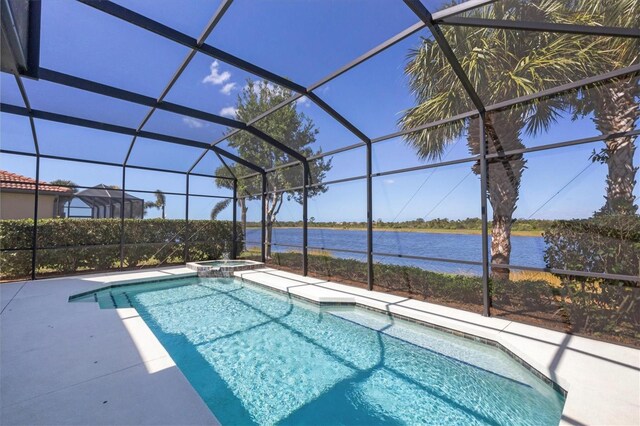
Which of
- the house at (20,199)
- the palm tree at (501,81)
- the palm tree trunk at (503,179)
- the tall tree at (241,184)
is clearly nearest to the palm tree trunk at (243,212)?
the tall tree at (241,184)

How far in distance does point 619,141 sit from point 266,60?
5452 mm

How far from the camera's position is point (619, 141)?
3898 mm

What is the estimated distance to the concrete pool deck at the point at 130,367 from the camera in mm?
2121

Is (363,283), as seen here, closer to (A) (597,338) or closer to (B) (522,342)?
(B) (522,342)

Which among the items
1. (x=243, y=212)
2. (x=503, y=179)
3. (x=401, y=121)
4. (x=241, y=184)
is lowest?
(x=243, y=212)

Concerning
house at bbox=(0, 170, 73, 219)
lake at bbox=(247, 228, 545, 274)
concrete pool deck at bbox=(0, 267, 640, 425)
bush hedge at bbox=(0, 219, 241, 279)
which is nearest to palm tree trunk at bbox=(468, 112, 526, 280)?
lake at bbox=(247, 228, 545, 274)

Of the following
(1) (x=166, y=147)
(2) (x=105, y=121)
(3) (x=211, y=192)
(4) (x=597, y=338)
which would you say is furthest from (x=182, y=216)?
(4) (x=597, y=338)

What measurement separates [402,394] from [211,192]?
932 centimetres

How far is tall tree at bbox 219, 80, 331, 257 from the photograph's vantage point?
6.66 meters

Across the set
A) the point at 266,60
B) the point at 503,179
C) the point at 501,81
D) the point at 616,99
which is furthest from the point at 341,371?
the point at 616,99

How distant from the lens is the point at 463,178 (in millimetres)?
5852

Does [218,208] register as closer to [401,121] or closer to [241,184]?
[241,184]

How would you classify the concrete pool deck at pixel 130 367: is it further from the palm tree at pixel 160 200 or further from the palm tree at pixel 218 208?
the palm tree at pixel 218 208

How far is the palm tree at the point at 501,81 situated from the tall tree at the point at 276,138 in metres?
3.16
